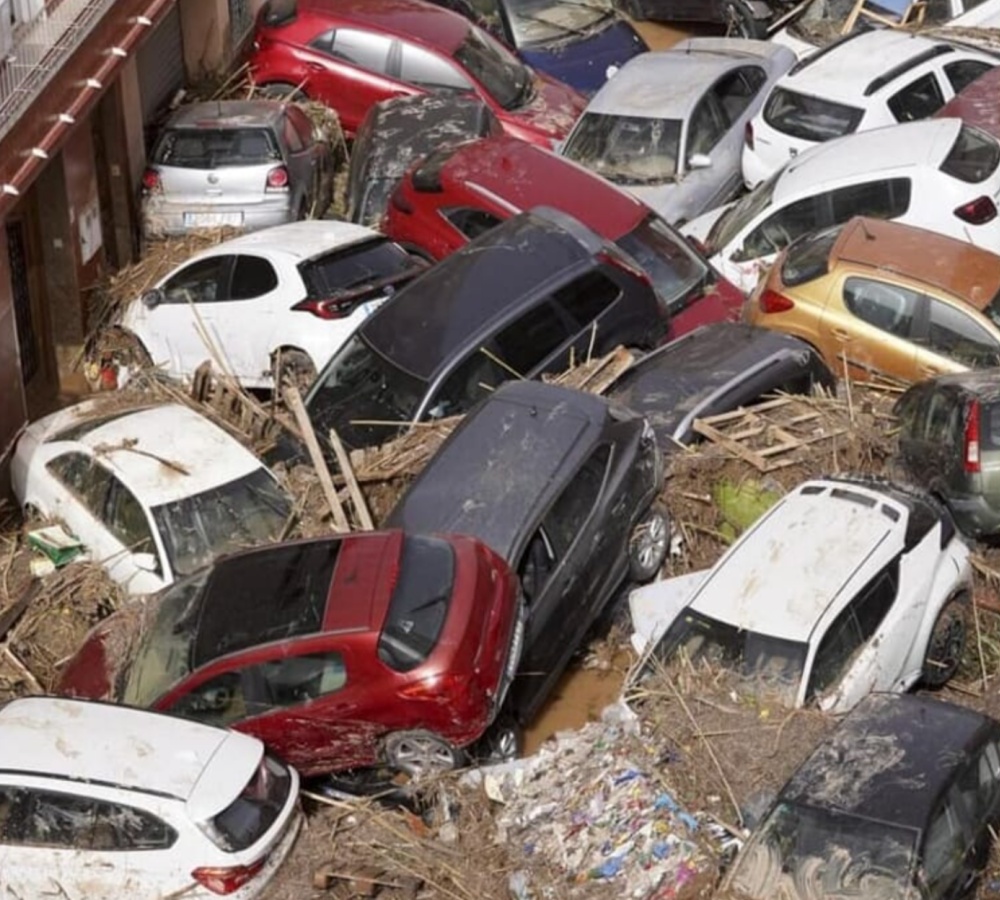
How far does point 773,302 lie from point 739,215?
2233 mm

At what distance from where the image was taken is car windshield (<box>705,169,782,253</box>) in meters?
19.8

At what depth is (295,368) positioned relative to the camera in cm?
1839

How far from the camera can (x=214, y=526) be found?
51.1ft

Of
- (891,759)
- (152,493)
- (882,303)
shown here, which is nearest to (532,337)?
(882,303)

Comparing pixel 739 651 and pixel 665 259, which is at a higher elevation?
pixel 739 651

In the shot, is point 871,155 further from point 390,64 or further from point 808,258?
point 390,64

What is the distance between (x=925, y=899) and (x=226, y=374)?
8.42 m

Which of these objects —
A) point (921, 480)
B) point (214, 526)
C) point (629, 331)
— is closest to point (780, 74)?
point (629, 331)

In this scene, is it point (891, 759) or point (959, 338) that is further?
point (959, 338)

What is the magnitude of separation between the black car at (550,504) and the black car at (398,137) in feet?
18.9

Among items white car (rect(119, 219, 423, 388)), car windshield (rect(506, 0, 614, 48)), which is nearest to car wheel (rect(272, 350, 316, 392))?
white car (rect(119, 219, 423, 388))

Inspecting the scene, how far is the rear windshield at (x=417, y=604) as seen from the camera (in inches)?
511

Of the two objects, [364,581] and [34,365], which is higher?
[364,581]

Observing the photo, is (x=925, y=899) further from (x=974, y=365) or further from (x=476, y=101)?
(x=476, y=101)
